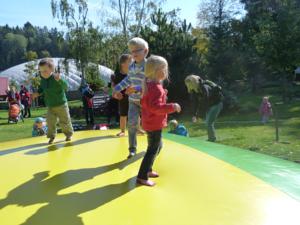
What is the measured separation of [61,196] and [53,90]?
2.01 metres

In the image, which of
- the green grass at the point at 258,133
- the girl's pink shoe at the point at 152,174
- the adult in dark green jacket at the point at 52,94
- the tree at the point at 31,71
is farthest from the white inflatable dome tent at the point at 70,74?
the girl's pink shoe at the point at 152,174

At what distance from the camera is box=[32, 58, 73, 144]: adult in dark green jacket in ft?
16.1

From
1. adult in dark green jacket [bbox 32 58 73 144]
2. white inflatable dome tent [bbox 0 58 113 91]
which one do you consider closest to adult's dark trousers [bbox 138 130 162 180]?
adult in dark green jacket [bbox 32 58 73 144]

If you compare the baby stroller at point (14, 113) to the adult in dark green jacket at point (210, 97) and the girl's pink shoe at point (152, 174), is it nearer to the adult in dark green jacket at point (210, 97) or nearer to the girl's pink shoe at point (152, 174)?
the adult in dark green jacket at point (210, 97)

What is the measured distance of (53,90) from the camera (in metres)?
5.05

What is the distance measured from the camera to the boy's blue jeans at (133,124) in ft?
14.8

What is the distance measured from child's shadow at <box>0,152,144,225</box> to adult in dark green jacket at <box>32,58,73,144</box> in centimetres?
139

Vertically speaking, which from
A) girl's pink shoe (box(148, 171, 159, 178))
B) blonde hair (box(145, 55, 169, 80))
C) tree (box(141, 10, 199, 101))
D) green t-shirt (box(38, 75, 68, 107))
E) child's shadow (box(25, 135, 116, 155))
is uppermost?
tree (box(141, 10, 199, 101))

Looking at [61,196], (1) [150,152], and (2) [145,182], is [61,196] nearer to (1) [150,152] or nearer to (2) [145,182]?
(2) [145,182]

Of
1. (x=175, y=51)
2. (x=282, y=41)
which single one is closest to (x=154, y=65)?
(x=175, y=51)

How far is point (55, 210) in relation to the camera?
10.0 feet

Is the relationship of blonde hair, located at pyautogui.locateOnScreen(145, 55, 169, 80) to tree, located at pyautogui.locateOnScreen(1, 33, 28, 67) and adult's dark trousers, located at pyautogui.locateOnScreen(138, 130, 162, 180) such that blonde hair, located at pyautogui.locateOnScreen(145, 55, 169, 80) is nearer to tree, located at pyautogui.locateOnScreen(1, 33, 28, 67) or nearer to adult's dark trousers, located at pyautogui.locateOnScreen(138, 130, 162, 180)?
adult's dark trousers, located at pyautogui.locateOnScreen(138, 130, 162, 180)

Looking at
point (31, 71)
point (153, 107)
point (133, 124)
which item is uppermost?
point (31, 71)

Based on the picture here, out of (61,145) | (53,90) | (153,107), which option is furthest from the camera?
(61,145)
